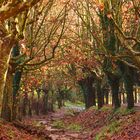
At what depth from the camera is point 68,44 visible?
3484cm

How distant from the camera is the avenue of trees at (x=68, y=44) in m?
18.0

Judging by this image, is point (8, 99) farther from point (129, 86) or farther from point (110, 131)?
point (129, 86)

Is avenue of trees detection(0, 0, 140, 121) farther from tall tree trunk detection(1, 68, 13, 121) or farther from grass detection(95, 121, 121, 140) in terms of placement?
grass detection(95, 121, 121, 140)

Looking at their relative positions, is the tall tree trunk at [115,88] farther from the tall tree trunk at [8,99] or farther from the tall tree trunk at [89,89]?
the tall tree trunk at [89,89]

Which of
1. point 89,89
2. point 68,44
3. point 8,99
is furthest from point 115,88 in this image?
point 89,89

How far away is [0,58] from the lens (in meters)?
16.9

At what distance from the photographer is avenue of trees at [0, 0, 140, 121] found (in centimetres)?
1802

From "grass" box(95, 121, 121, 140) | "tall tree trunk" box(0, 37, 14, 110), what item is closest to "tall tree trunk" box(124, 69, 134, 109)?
"grass" box(95, 121, 121, 140)

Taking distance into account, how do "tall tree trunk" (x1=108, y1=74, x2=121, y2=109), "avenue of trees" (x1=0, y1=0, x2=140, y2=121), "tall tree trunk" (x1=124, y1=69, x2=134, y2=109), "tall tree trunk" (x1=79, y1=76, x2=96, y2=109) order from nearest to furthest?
"avenue of trees" (x1=0, y1=0, x2=140, y2=121)
"tall tree trunk" (x1=124, y1=69, x2=134, y2=109)
"tall tree trunk" (x1=108, y1=74, x2=121, y2=109)
"tall tree trunk" (x1=79, y1=76, x2=96, y2=109)

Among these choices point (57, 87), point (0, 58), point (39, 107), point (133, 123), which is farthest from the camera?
point (57, 87)

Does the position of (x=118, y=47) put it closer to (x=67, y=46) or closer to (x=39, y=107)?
(x=67, y=46)

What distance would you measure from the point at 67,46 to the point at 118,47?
9.45 metres

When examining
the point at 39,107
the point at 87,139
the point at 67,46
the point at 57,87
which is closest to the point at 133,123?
the point at 87,139

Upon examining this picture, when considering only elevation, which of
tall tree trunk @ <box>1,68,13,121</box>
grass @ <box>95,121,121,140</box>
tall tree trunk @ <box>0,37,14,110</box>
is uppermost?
tall tree trunk @ <box>0,37,14,110</box>
